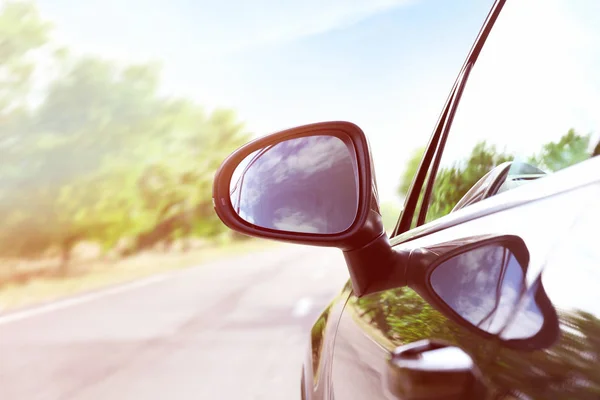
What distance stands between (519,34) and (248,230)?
73 centimetres

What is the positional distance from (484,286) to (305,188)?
2.16 feet

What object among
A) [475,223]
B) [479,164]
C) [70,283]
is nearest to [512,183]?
[475,223]

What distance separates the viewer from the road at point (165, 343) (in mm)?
5703

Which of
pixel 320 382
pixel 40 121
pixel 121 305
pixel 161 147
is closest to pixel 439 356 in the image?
pixel 320 382

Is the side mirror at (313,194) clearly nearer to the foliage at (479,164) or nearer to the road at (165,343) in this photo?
the foliage at (479,164)

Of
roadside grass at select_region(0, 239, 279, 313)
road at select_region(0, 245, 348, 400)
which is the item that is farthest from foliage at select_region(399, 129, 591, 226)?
roadside grass at select_region(0, 239, 279, 313)

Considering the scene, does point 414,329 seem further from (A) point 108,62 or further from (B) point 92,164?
(A) point 108,62

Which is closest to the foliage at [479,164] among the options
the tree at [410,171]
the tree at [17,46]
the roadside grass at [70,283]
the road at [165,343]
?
the tree at [410,171]

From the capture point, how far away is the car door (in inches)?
35.4

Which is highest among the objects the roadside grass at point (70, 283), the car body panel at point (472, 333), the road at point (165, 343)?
the car body panel at point (472, 333)

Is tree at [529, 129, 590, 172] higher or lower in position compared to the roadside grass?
higher

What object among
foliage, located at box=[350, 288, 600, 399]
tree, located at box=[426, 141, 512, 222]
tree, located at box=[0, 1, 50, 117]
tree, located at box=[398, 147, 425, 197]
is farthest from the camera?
tree, located at box=[0, 1, 50, 117]

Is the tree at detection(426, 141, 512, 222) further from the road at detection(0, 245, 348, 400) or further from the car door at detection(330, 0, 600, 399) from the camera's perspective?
the road at detection(0, 245, 348, 400)

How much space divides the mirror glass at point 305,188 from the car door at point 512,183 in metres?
0.19
